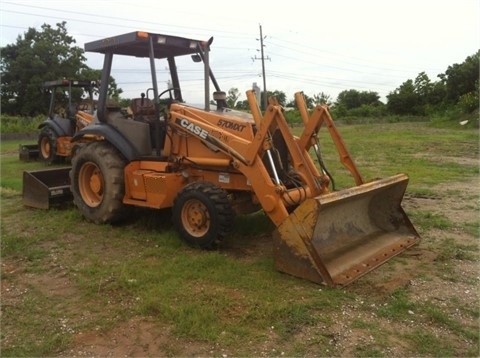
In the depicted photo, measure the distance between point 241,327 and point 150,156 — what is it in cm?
324

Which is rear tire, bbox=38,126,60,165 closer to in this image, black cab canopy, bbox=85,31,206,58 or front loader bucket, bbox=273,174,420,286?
black cab canopy, bbox=85,31,206,58

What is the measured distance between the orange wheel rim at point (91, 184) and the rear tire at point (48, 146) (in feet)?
23.7

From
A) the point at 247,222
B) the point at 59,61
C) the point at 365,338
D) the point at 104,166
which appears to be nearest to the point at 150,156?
the point at 104,166

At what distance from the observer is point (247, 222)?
645cm

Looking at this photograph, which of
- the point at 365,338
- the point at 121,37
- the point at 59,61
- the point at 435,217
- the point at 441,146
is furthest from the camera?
the point at 59,61

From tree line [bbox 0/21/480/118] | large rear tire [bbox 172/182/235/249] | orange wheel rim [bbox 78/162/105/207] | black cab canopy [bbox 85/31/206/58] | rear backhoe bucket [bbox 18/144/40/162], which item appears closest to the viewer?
large rear tire [bbox 172/182/235/249]

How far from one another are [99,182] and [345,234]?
3.52 m

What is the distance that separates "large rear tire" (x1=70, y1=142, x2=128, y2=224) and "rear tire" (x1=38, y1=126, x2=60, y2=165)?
710cm

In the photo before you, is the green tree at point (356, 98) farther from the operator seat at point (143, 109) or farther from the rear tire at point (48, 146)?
the operator seat at point (143, 109)

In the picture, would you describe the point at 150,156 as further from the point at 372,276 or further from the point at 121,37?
the point at 372,276

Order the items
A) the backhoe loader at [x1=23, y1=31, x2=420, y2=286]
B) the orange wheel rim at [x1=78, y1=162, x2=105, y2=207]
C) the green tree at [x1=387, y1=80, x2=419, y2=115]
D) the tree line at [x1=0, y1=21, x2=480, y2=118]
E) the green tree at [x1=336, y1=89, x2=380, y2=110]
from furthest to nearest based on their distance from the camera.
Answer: the green tree at [x1=336, y1=89, x2=380, y2=110]
the green tree at [x1=387, y1=80, x2=419, y2=115]
the tree line at [x1=0, y1=21, x2=480, y2=118]
the orange wheel rim at [x1=78, y1=162, x2=105, y2=207]
the backhoe loader at [x1=23, y1=31, x2=420, y2=286]

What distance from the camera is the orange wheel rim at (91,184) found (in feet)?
22.0

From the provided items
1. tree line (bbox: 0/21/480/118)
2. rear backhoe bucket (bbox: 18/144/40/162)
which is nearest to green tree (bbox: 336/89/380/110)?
tree line (bbox: 0/21/480/118)

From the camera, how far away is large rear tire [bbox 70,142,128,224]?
6.30m
